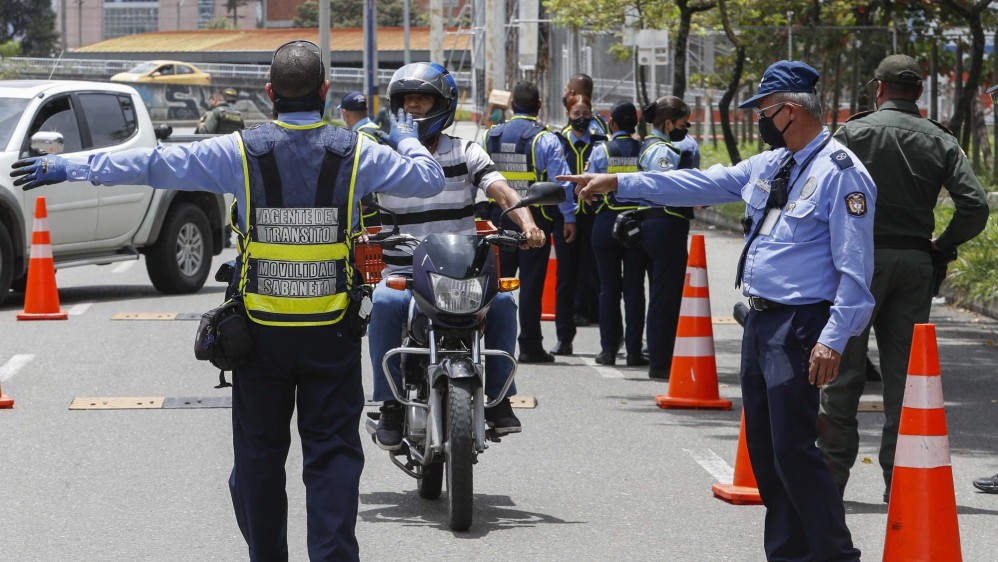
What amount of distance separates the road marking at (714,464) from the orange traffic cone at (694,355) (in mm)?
1267

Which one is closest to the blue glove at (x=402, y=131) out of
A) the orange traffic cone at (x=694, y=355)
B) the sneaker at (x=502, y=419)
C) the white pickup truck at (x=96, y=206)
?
the sneaker at (x=502, y=419)

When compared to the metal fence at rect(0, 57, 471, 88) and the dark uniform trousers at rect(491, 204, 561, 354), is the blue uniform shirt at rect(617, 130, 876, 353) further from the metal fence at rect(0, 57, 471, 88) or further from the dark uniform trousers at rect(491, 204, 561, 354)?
the metal fence at rect(0, 57, 471, 88)

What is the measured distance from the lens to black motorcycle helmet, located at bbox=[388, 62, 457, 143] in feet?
22.3

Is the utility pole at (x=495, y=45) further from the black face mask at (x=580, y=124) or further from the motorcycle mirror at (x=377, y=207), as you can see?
the motorcycle mirror at (x=377, y=207)

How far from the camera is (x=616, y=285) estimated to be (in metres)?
11.8

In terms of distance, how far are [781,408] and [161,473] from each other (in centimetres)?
348

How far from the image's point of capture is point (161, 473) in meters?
7.84

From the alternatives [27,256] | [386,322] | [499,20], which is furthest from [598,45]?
[386,322]

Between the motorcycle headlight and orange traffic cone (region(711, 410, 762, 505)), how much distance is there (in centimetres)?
158

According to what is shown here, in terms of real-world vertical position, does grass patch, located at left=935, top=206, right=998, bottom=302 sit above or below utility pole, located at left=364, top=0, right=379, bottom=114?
below

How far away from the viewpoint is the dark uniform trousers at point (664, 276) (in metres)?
11.0

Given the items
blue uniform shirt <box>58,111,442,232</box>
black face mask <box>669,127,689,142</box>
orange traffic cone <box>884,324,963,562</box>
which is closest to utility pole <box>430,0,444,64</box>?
black face mask <box>669,127,689,142</box>

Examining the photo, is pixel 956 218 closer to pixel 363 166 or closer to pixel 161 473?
pixel 363 166

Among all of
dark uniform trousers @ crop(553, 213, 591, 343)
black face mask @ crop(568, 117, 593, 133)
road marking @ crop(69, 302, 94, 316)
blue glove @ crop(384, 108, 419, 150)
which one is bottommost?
road marking @ crop(69, 302, 94, 316)
